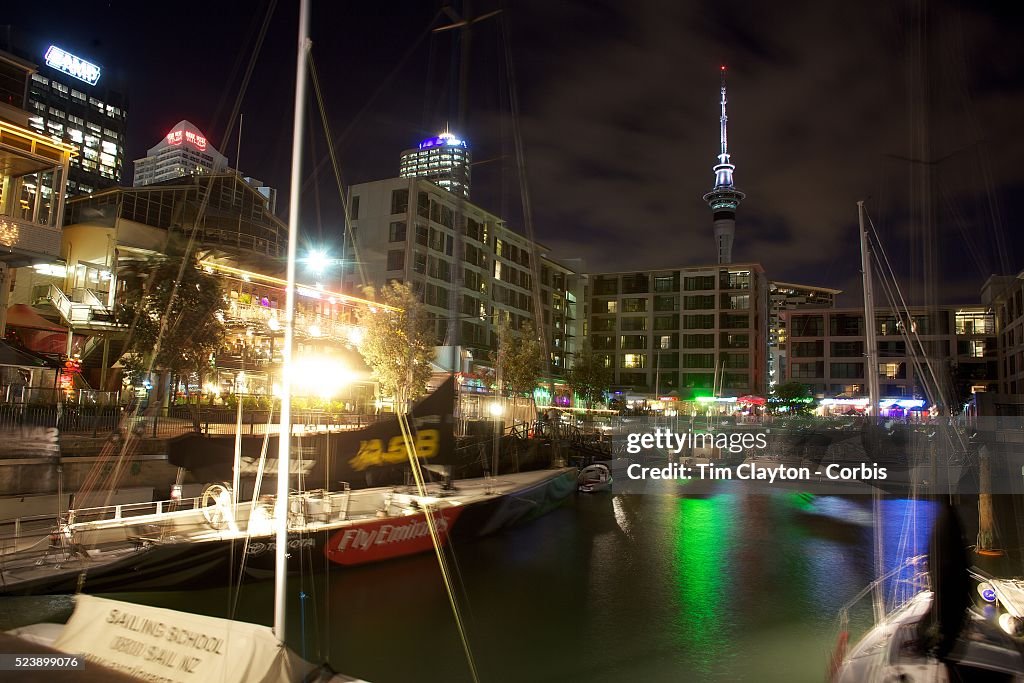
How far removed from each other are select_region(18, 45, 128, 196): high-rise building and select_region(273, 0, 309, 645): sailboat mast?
144 meters

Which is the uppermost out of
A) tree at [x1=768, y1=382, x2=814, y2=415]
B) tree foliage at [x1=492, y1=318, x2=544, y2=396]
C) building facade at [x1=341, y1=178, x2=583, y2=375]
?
building facade at [x1=341, y1=178, x2=583, y2=375]

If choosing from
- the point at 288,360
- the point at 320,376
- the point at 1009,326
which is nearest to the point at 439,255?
the point at 320,376

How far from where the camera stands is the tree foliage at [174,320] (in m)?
23.4

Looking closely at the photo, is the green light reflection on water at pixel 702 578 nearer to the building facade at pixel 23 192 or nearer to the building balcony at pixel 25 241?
the building balcony at pixel 25 241

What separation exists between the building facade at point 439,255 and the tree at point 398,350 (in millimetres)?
10952

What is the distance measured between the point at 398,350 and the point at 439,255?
2388cm

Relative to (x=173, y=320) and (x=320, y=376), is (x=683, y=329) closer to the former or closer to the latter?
(x=320, y=376)

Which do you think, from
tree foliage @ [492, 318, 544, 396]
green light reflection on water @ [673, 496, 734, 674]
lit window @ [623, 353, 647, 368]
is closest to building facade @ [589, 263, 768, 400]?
lit window @ [623, 353, 647, 368]

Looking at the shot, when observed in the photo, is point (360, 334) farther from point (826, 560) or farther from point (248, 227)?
point (826, 560)

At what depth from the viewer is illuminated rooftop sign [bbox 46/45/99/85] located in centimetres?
11512

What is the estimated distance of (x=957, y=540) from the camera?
7113mm

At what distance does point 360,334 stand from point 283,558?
32470 millimetres

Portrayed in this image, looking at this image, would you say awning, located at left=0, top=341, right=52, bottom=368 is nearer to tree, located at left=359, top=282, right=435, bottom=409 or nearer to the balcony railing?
the balcony railing

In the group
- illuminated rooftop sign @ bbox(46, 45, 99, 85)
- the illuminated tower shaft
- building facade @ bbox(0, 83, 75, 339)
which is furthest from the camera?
the illuminated tower shaft
